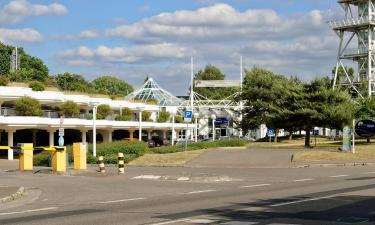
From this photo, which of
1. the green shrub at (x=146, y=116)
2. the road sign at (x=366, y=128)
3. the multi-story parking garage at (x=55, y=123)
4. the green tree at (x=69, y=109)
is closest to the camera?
the road sign at (x=366, y=128)

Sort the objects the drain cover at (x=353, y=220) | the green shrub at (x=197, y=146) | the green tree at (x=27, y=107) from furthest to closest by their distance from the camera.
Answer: the green tree at (x=27, y=107), the green shrub at (x=197, y=146), the drain cover at (x=353, y=220)

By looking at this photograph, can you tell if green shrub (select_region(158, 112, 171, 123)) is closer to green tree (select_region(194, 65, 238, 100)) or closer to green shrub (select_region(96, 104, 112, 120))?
green shrub (select_region(96, 104, 112, 120))

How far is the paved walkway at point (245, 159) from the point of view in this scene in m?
37.5

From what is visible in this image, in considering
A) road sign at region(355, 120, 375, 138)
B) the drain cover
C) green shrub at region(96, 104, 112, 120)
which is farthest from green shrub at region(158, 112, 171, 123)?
the drain cover

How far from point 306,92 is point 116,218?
41805mm

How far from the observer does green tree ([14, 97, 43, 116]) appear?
6294cm

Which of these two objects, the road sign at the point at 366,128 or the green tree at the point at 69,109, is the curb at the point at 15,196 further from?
the green tree at the point at 69,109

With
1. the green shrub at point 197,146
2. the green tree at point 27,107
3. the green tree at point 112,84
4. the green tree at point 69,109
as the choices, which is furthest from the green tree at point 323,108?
the green tree at point 112,84

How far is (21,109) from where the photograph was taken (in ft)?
208

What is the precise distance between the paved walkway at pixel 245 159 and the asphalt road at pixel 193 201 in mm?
9647

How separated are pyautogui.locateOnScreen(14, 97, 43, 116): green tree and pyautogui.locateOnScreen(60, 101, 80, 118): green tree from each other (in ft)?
22.0

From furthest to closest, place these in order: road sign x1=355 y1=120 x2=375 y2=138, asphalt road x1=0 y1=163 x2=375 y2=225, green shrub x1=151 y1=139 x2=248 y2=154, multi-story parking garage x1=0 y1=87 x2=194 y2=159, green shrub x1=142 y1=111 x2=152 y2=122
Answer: green shrub x1=142 y1=111 x2=152 y2=122
multi-story parking garage x1=0 y1=87 x2=194 y2=159
green shrub x1=151 y1=139 x2=248 y2=154
road sign x1=355 y1=120 x2=375 y2=138
asphalt road x1=0 y1=163 x2=375 y2=225

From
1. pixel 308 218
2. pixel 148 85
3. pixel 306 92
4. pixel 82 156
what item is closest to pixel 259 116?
pixel 306 92

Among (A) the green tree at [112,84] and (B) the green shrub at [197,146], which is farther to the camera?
(A) the green tree at [112,84]
